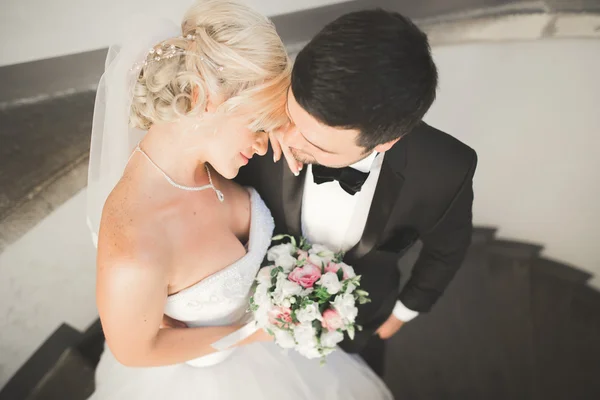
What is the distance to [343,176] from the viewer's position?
1200mm

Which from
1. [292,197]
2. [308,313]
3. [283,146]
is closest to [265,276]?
[308,313]

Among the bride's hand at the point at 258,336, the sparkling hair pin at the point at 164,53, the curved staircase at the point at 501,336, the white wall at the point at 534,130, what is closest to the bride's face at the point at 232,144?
the sparkling hair pin at the point at 164,53

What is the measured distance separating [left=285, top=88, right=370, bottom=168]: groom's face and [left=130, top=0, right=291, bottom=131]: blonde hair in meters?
0.08

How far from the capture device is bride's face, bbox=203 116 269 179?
1.05 meters

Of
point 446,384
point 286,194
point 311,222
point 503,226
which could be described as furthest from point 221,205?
point 503,226

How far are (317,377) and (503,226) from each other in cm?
166

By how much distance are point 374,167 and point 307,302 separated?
1.62 ft

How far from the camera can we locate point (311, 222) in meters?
1.48

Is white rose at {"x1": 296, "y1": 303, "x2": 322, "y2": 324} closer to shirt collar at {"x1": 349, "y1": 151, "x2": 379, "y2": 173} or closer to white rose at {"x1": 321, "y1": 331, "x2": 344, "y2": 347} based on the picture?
white rose at {"x1": 321, "y1": 331, "x2": 344, "y2": 347}

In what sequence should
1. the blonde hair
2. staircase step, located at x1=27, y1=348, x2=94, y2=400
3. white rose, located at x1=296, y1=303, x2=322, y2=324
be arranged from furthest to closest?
staircase step, located at x1=27, y1=348, x2=94, y2=400 < white rose, located at x1=296, y1=303, x2=322, y2=324 < the blonde hair

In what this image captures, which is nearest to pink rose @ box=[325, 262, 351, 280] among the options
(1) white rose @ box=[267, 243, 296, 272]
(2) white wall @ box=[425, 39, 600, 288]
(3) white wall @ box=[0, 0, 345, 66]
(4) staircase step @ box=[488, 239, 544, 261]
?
(1) white rose @ box=[267, 243, 296, 272]

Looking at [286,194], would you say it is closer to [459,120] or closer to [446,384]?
[459,120]

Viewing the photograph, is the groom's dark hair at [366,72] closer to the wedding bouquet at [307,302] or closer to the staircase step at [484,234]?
the wedding bouquet at [307,302]

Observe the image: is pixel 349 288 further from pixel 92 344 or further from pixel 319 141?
pixel 92 344
